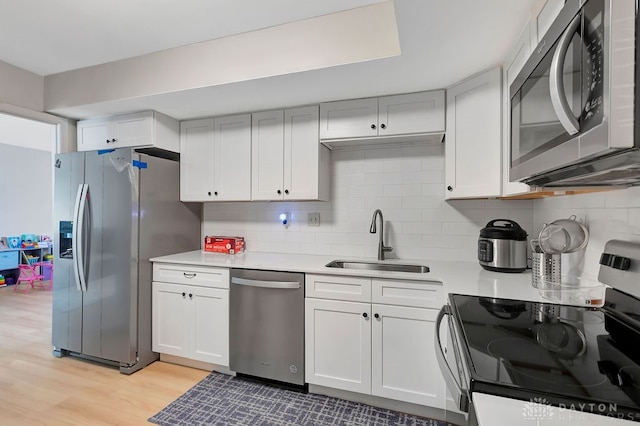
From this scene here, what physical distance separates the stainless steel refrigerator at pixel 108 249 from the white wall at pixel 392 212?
985 millimetres

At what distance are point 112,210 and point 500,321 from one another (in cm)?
274

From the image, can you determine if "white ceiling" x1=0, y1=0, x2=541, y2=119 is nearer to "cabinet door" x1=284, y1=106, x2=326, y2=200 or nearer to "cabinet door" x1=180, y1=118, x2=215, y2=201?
"cabinet door" x1=284, y1=106, x2=326, y2=200

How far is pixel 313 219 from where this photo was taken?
2.75 metres

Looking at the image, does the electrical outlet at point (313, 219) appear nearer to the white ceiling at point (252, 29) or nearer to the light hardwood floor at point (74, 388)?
the white ceiling at point (252, 29)

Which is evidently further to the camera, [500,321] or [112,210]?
[112,210]

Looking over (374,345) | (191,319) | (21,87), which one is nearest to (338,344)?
(374,345)

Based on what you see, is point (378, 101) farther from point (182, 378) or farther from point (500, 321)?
point (182, 378)

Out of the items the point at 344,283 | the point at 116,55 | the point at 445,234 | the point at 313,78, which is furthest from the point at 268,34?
the point at 445,234

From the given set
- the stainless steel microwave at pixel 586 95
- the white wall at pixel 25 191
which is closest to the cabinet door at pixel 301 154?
the stainless steel microwave at pixel 586 95

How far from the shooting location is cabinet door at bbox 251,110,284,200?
2.53 metres

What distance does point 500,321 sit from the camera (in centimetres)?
103

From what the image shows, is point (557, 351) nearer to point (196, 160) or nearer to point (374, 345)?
point (374, 345)

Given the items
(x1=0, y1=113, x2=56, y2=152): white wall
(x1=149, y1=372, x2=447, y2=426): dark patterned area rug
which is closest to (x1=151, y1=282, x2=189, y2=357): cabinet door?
(x1=149, y1=372, x2=447, y2=426): dark patterned area rug

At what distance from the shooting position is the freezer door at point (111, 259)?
2393 millimetres
